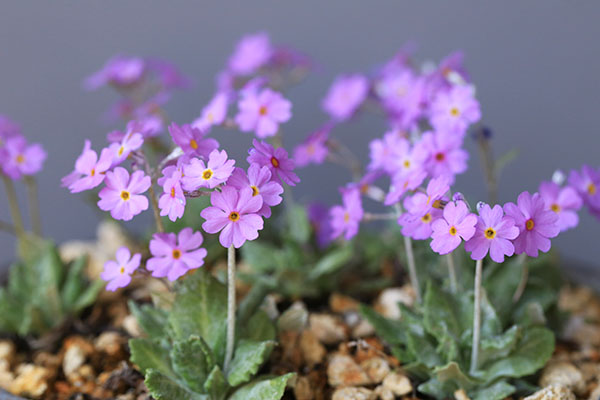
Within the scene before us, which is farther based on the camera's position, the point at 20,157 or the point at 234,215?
the point at 20,157

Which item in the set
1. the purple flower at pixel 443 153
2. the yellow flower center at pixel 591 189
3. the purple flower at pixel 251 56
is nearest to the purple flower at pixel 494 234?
the purple flower at pixel 443 153

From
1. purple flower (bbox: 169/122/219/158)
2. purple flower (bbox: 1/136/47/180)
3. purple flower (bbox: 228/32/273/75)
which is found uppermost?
purple flower (bbox: 228/32/273/75)

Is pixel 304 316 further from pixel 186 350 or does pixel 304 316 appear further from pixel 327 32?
pixel 327 32

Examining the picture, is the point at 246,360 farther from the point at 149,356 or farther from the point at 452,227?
the point at 452,227

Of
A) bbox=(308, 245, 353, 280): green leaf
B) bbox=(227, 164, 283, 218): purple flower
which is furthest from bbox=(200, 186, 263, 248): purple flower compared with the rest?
bbox=(308, 245, 353, 280): green leaf

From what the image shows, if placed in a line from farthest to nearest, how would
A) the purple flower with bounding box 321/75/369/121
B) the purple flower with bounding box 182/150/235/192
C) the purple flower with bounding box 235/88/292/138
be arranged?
the purple flower with bounding box 321/75/369/121
the purple flower with bounding box 235/88/292/138
the purple flower with bounding box 182/150/235/192

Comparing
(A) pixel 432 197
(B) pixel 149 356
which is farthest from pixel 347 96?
(B) pixel 149 356

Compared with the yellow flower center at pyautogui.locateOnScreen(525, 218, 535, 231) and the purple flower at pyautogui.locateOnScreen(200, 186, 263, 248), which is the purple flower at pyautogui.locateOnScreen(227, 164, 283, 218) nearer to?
the purple flower at pyautogui.locateOnScreen(200, 186, 263, 248)
